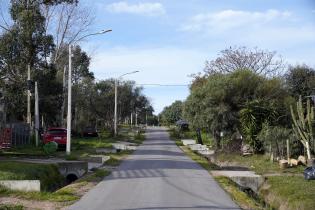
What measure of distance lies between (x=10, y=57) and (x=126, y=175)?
27.0 m

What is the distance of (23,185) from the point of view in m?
16.1

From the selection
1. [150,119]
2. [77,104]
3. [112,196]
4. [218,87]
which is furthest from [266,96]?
[150,119]

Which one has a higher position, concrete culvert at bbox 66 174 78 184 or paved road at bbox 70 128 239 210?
paved road at bbox 70 128 239 210

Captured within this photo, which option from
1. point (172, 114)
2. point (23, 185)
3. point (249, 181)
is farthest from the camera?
point (172, 114)

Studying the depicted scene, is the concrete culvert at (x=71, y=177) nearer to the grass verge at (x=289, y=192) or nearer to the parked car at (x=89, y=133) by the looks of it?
the grass verge at (x=289, y=192)

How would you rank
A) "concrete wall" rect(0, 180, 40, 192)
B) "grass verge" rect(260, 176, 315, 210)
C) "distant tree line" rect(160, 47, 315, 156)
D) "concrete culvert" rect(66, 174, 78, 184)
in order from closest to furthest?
"grass verge" rect(260, 176, 315, 210) < "concrete wall" rect(0, 180, 40, 192) < "concrete culvert" rect(66, 174, 78, 184) < "distant tree line" rect(160, 47, 315, 156)

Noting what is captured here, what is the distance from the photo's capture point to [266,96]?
1535 inches

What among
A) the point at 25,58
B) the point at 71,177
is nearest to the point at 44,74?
the point at 25,58

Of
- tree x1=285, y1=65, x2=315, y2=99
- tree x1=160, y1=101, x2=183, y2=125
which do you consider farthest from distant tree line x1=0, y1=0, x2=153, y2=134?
tree x1=160, y1=101, x2=183, y2=125

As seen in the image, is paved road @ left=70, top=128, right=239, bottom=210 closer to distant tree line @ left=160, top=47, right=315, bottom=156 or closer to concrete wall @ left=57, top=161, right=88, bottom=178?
concrete wall @ left=57, top=161, right=88, bottom=178

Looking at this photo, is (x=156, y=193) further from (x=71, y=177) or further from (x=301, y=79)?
(x=301, y=79)

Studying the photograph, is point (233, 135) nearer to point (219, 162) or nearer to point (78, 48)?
point (219, 162)

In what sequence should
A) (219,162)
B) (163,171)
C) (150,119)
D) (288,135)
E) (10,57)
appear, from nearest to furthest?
1. (163,171)
2. (288,135)
3. (219,162)
4. (10,57)
5. (150,119)

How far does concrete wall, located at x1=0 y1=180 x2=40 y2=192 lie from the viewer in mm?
15953
